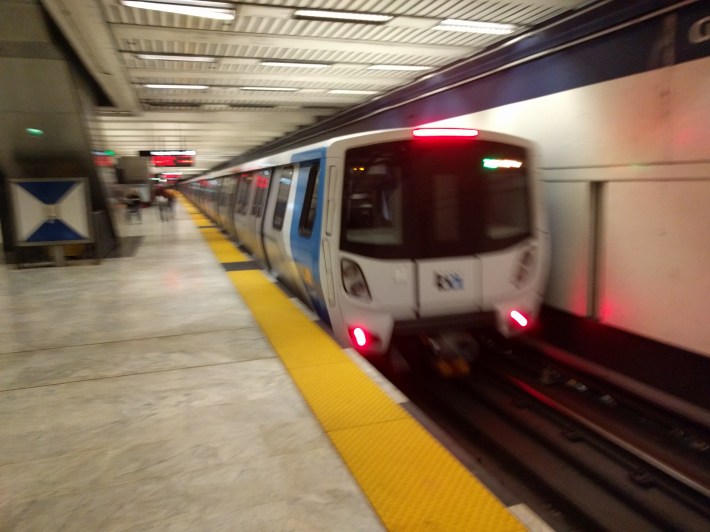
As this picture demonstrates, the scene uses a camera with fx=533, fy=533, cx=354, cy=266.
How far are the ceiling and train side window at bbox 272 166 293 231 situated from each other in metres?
1.76

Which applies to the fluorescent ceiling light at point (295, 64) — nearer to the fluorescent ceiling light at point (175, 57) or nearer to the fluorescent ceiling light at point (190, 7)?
the fluorescent ceiling light at point (175, 57)

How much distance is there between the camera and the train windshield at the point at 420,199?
4543mm

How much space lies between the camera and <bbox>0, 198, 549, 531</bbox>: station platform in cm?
242

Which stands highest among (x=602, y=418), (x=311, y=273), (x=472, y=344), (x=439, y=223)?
(x=439, y=223)

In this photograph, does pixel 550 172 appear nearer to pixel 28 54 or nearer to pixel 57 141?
pixel 28 54

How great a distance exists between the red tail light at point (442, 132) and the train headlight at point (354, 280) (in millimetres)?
1235

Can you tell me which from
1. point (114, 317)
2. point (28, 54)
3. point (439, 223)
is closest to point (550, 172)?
point (439, 223)

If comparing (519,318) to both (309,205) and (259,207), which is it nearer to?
(309,205)

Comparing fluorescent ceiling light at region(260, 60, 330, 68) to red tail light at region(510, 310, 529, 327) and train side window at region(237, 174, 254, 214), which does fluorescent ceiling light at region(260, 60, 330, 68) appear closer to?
train side window at region(237, 174, 254, 214)

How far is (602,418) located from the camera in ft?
14.7

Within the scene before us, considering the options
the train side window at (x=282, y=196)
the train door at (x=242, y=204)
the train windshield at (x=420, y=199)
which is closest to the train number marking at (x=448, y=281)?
the train windshield at (x=420, y=199)

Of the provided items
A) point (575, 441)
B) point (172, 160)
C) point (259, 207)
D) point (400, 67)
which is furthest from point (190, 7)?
point (172, 160)

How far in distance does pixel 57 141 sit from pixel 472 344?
8.64 meters

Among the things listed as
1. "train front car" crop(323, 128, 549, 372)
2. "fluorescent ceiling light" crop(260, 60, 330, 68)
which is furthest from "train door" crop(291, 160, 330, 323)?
"fluorescent ceiling light" crop(260, 60, 330, 68)
